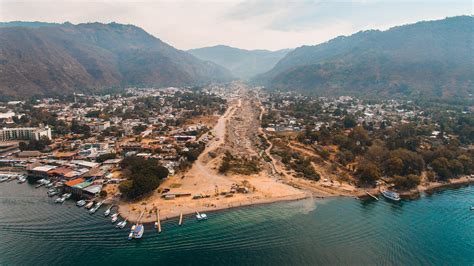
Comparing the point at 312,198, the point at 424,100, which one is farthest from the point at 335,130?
the point at 424,100

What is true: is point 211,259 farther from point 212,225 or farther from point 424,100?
point 424,100

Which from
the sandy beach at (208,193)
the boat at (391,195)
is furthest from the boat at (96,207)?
the boat at (391,195)

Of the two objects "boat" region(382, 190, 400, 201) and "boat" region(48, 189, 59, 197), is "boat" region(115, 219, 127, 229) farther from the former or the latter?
"boat" region(382, 190, 400, 201)

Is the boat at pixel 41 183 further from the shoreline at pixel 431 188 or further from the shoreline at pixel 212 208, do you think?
the shoreline at pixel 431 188

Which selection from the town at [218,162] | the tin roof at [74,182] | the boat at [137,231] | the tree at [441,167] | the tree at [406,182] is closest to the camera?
the boat at [137,231]

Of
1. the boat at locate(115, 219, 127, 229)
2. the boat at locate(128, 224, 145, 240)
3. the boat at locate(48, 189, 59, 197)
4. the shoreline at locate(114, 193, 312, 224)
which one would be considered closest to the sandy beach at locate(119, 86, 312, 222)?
the shoreline at locate(114, 193, 312, 224)
